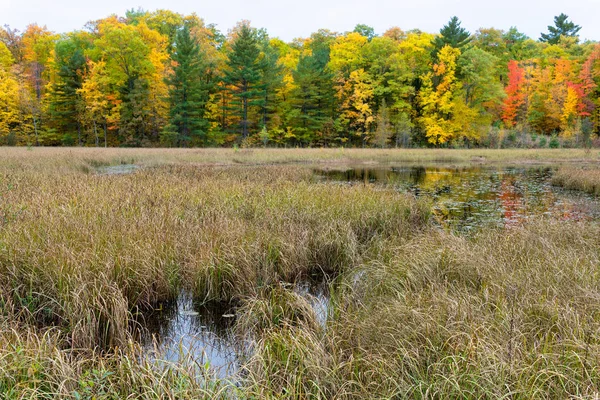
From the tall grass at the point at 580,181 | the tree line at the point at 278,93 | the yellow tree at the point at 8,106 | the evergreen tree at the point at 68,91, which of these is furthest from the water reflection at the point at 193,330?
the evergreen tree at the point at 68,91

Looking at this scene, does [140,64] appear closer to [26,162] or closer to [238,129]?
[238,129]

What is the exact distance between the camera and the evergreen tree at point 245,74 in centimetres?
3959

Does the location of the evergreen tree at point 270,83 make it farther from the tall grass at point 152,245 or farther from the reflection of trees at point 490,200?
the tall grass at point 152,245

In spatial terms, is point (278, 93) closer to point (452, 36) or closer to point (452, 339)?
point (452, 36)

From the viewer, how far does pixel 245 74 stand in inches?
1540

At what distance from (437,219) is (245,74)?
33439mm

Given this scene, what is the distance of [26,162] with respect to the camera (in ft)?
48.7

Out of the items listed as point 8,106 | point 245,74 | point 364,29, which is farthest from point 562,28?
point 8,106

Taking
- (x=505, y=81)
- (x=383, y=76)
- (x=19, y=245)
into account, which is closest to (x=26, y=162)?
(x=19, y=245)

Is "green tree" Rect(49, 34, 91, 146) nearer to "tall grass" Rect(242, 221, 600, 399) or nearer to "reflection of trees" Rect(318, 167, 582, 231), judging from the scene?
"reflection of trees" Rect(318, 167, 582, 231)

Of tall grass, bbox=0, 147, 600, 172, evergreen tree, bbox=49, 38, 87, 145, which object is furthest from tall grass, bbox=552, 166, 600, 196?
evergreen tree, bbox=49, 38, 87, 145

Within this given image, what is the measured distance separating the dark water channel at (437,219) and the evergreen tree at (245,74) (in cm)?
2075

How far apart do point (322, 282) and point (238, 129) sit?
3825cm

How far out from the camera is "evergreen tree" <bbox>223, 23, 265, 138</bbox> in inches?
1559
